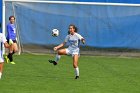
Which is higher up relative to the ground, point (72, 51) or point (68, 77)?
point (72, 51)

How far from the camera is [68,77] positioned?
1541cm

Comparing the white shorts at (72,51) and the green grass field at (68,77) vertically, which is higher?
the white shorts at (72,51)

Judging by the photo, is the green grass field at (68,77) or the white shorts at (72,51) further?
the white shorts at (72,51)

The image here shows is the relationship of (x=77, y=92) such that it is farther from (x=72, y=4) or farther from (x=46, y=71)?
(x=72, y=4)

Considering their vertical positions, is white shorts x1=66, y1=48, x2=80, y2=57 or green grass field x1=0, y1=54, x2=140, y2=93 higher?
white shorts x1=66, y1=48, x2=80, y2=57

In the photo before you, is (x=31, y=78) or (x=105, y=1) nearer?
(x=31, y=78)

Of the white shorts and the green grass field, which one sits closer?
the green grass field

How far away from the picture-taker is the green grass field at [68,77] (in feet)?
41.7

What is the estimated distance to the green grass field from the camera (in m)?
12.7

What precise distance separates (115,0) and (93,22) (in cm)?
251

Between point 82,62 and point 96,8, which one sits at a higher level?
point 96,8

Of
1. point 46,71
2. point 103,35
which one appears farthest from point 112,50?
point 46,71

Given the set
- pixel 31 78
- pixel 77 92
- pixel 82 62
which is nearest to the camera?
pixel 77 92

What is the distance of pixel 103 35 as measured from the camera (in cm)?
2439
